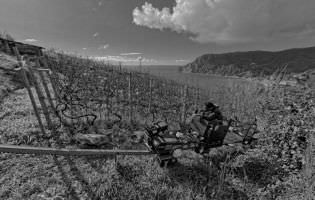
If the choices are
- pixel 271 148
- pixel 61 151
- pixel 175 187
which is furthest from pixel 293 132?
pixel 61 151

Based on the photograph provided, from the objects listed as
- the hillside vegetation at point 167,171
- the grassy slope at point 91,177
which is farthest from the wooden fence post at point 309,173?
the grassy slope at point 91,177

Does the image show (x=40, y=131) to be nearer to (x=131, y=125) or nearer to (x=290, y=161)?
(x=131, y=125)

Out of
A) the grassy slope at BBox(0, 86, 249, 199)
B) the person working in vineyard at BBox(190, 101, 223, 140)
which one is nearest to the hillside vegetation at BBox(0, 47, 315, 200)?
the grassy slope at BBox(0, 86, 249, 199)

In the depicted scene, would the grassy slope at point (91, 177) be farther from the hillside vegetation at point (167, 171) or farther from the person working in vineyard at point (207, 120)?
the person working in vineyard at point (207, 120)

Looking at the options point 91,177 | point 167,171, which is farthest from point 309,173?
point 91,177

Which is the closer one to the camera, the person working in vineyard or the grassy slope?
the grassy slope

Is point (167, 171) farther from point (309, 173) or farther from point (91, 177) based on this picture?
point (309, 173)

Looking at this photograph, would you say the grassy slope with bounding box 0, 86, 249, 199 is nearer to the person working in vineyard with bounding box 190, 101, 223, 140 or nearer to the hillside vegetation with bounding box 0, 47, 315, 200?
the hillside vegetation with bounding box 0, 47, 315, 200

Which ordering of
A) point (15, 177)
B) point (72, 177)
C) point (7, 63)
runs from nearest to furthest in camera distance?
point (15, 177), point (72, 177), point (7, 63)

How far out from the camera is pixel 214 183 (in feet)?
8.43

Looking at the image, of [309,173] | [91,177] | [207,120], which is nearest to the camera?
[309,173]

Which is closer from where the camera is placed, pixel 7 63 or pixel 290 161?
pixel 290 161

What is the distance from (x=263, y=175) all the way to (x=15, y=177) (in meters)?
4.58

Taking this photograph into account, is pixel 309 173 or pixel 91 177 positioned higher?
pixel 309 173
